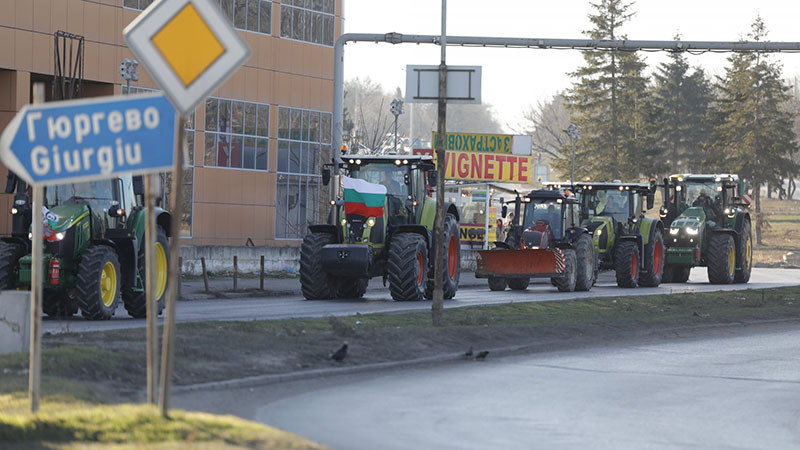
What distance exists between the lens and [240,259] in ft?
132

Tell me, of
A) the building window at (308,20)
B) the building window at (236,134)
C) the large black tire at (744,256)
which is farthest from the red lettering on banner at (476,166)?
the large black tire at (744,256)

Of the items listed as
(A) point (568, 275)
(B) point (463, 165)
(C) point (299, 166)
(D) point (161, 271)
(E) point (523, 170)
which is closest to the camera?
(D) point (161, 271)

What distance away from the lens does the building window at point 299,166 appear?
51.9 meters

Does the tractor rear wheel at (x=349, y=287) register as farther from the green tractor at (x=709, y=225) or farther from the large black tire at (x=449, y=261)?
the green tractor at (x=709, y=225)

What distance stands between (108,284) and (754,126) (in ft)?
252

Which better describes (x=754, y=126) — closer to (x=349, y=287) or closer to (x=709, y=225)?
(x=709, y=225)

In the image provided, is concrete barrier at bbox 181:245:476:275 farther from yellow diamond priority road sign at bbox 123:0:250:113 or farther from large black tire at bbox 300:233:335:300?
yellow diamond priority road sign at bbox 123:0:250:113

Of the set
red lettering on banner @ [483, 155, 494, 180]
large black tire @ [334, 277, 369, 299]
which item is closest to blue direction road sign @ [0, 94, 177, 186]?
large black tire @ [334, 277, 369, 299]

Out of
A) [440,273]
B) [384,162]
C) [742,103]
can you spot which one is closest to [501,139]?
[742,103]

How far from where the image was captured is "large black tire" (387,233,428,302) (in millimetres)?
27797

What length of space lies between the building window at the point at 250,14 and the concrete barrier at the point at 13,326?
114 feet

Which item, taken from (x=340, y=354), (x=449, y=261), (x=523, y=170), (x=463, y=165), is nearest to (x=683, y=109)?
(x=523, y=170)

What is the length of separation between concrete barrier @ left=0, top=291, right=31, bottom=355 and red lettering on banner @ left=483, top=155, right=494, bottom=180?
2132 inches

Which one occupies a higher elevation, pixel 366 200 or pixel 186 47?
pixel 186 47
